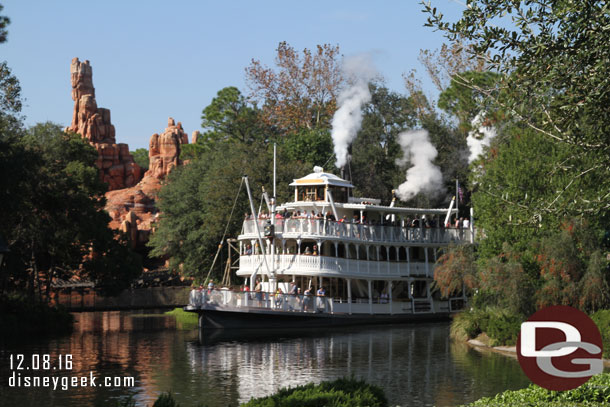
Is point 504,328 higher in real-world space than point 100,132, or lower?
lower

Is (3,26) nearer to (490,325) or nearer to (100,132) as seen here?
(490,325)

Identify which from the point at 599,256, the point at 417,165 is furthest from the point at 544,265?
the point at 417,165

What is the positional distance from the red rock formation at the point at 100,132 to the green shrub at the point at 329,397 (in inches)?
3306

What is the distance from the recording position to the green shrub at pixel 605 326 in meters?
24.9

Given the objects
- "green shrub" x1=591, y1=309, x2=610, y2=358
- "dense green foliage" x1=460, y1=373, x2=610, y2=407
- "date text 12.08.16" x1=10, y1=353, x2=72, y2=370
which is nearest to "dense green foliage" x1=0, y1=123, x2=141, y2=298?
"date text 12.08.16" x1=10, y1=353, x2=72, y2=370

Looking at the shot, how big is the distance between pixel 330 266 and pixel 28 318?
14284mm

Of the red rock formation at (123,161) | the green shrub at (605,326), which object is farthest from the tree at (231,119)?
the green shrub at (605,326)

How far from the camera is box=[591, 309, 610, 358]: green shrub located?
24906 mm

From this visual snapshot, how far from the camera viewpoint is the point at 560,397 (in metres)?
14.0

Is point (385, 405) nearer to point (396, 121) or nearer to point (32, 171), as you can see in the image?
point (32, 171)

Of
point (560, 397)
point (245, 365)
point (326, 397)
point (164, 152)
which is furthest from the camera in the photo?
point (164, 152)

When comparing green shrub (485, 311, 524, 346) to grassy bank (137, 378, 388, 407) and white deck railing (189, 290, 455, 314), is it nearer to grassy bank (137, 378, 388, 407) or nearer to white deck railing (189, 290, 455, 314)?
white deck railing (189, 290, 455, 314)

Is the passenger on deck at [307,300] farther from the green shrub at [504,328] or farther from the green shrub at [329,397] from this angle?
the green shrub at [329,397]

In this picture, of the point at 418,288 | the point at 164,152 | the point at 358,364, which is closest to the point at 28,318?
the point at 358,364
